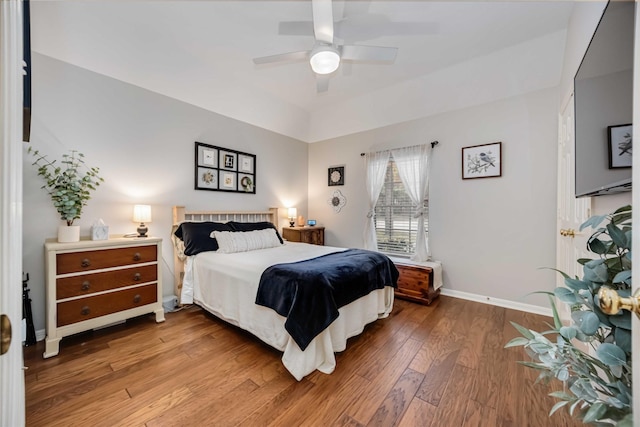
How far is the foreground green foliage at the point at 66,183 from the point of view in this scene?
7.36 ft

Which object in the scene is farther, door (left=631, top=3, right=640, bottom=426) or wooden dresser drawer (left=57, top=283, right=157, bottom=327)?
wooden dresser drawer (left=57, top=283, right=157, bottom=327)

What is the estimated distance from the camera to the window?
3.98 meters

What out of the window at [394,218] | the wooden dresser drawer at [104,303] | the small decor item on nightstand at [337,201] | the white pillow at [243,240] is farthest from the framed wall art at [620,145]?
the small decor item on nightstand at [337,201]

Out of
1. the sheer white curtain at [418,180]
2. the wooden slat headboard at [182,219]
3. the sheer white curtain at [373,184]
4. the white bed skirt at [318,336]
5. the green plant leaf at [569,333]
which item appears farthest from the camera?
the sheer white curtain at [373,184]

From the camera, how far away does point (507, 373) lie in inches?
74.0

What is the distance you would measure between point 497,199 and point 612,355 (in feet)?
10.2

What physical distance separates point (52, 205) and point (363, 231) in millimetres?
A: 3886

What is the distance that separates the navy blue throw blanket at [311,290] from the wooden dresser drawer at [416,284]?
1102mm

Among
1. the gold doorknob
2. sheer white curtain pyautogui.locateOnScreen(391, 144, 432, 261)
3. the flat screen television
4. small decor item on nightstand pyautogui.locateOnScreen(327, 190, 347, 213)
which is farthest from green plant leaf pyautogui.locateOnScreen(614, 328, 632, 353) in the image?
small decor item on nightstand pyautogui.locateOnScreen(327, 190, 347, 213)

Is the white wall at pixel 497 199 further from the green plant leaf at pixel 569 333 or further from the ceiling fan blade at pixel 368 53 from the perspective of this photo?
the green plant leaf at pixel 569 333

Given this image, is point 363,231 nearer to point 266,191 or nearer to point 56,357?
point 266,191

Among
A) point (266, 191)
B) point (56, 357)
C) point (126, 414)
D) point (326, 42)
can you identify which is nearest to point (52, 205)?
point (56, 357)

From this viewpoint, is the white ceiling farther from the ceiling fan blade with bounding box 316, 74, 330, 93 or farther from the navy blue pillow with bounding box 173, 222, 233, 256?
the navy blue pillow with bounding box 173, 222, 233, 256

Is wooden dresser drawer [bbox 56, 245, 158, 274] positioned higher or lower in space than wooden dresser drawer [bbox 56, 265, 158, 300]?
higher
